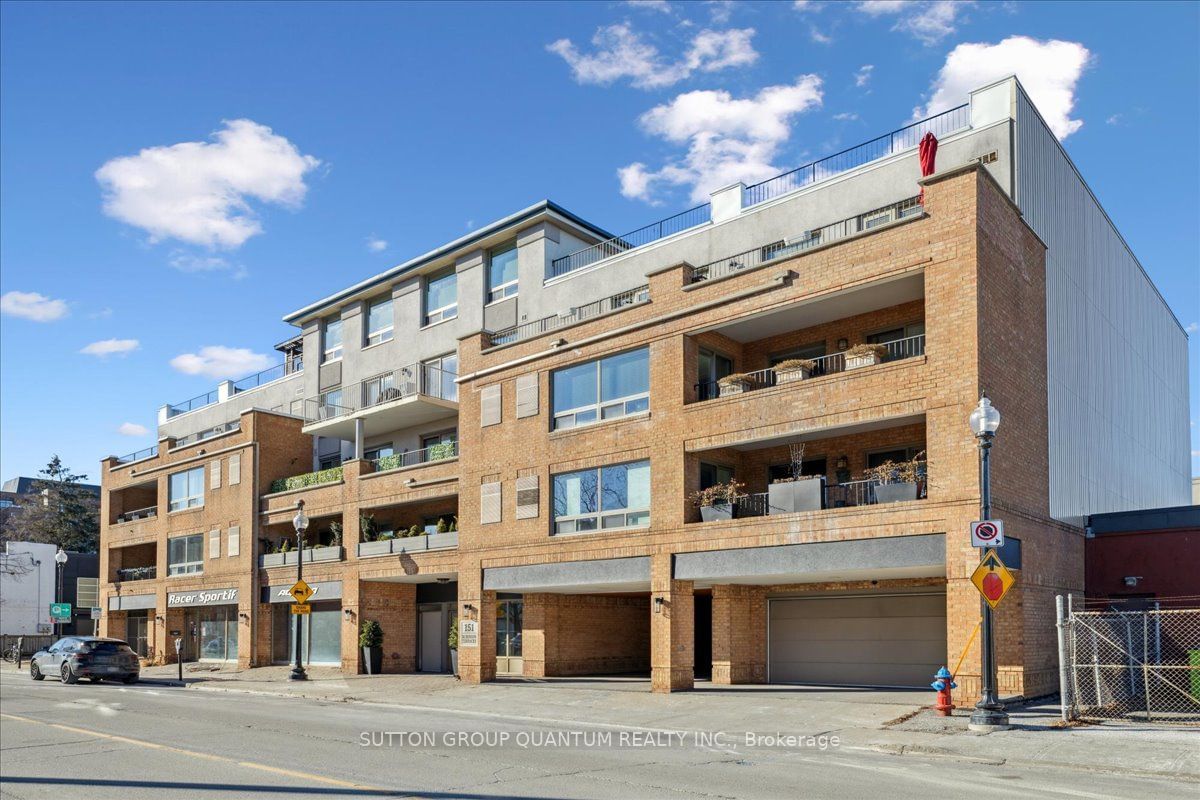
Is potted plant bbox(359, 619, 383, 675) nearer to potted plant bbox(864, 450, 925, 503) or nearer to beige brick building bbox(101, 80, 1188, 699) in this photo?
beige brick building bbox(101, 80, 1188, 699)

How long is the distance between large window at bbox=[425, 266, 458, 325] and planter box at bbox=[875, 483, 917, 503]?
19158 mm

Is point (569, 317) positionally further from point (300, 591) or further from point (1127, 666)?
point (1127, 666)

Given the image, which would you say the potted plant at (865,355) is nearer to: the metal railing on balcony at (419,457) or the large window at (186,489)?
the metal railing on balcony at (419,457)

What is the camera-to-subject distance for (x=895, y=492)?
21.9 meters

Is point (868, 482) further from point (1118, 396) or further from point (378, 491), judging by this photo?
point (378, 491)

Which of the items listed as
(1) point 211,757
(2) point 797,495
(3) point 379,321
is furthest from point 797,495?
(3) point 379,321

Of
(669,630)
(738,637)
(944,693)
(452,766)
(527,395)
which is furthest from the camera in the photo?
(527,395)

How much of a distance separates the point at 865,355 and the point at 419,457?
1918cm

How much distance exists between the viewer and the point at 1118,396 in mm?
31312

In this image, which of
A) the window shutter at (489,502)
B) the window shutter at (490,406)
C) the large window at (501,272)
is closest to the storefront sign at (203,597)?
the window shutter at (489,502)

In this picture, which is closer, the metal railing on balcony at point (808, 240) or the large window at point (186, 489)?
the metal railing on balcony at point (808, 240)

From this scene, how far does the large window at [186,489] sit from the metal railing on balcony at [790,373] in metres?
27.3

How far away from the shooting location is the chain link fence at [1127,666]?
17.4m

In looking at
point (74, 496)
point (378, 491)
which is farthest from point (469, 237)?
point (74, 496)
